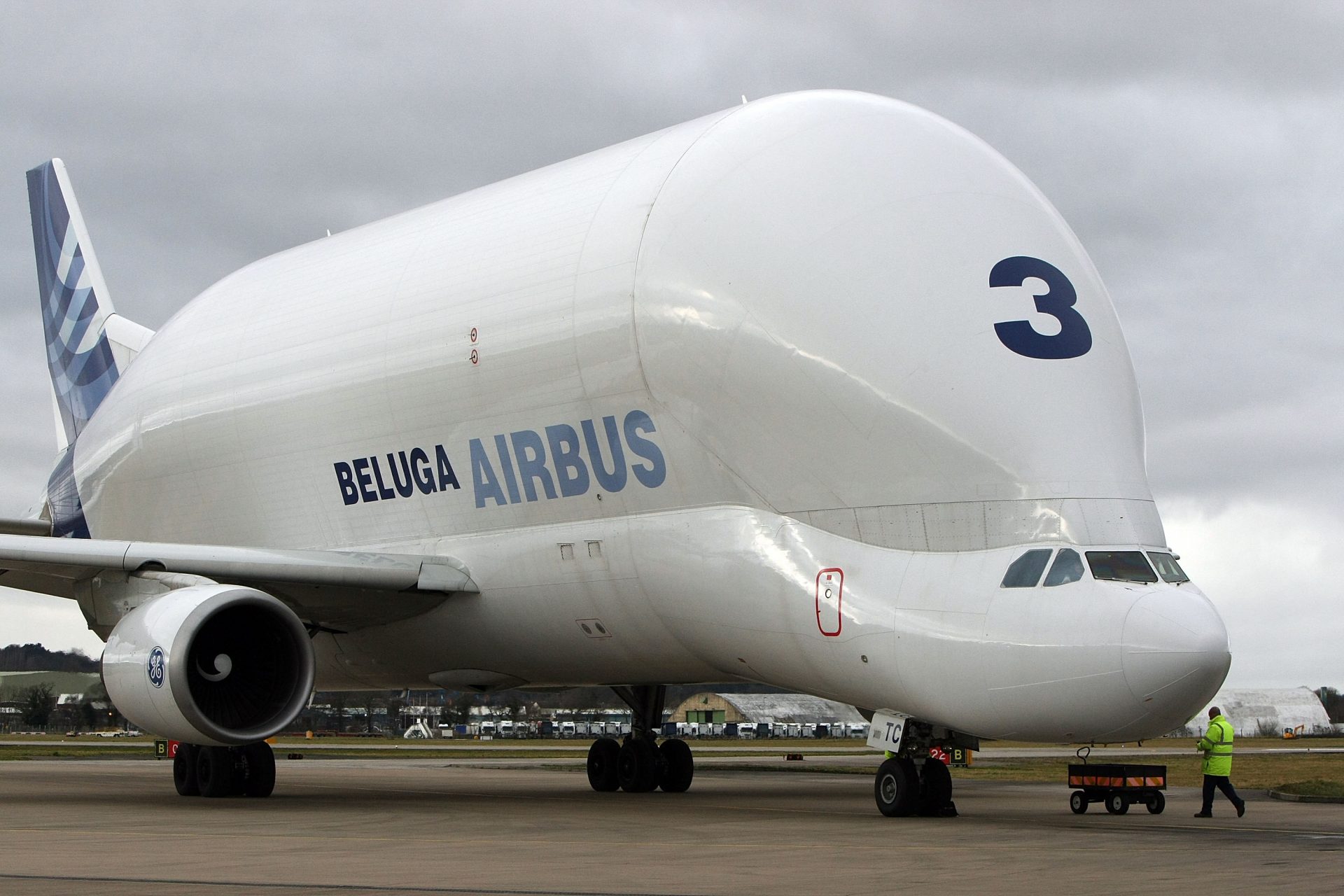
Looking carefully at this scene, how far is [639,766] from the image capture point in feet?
77.2

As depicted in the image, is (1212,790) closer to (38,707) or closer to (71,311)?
(71,311)

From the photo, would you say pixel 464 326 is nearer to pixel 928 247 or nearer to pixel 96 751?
pixel 928 247

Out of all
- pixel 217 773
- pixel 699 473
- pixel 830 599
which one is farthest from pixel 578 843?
pixel 217 773

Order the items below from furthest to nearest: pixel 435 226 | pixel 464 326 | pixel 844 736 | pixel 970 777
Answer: pixel 844 736
pixel 970 777
pixel 435 226
pixel 464 326

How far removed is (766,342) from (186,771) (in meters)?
9.93

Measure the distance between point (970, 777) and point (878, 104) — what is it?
15.9 m

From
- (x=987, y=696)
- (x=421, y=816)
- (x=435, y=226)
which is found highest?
(x=435, y=226)

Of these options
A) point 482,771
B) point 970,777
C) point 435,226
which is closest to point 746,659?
point 435,226

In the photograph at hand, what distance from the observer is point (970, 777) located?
1209 inches

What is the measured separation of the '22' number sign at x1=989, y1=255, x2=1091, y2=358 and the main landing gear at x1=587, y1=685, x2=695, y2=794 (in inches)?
361

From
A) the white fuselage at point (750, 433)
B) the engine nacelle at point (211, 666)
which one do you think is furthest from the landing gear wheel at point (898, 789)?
the engine nacelle at point (211, 666)

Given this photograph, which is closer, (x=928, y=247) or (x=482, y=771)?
(x=928, y=247)

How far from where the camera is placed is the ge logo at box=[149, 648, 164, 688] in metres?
17.8

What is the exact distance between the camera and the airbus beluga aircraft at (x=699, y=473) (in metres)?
15.5
